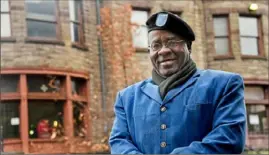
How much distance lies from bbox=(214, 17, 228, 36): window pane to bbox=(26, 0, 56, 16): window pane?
601 cm

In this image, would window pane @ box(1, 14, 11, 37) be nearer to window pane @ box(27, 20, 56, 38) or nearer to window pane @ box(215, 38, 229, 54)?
Answer: window pane @ box(27, 20, 56, 38)

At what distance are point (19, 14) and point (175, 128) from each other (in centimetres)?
1233

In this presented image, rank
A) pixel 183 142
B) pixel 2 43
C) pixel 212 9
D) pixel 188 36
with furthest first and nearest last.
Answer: pixel 212 9, pixel 2 43, pixel 188 36, pixel 183 142

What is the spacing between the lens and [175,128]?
2166 millimetres

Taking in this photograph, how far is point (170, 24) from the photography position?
2256mm

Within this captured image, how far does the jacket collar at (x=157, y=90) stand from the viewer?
7.30 feet

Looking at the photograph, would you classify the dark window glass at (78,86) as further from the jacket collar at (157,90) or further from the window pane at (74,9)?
the jacket collar at (157,90)

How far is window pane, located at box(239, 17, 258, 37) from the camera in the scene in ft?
60.5

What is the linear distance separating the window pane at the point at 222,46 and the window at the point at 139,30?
2.83m

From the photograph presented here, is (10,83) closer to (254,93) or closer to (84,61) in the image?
(84,61)

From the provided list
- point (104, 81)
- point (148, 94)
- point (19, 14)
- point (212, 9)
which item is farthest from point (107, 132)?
A: point (148, 94)

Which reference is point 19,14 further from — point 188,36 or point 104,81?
point 188,36

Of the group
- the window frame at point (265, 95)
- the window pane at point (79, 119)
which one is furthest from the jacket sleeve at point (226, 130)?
the window frame at point (265, 95)

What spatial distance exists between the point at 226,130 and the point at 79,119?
12936mm
